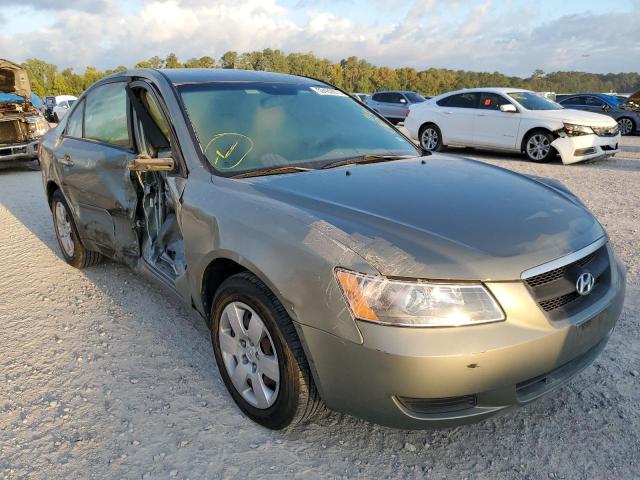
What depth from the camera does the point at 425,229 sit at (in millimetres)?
2092

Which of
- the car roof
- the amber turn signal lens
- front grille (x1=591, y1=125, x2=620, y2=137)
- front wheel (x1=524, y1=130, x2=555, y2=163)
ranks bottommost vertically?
front wheel (x1=524, y1=130, x2=555, y2=163)

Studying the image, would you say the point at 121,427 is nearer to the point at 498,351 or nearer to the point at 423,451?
the point at 423,451

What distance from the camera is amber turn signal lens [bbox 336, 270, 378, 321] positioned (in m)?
1.89

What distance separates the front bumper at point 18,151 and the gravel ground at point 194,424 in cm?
804

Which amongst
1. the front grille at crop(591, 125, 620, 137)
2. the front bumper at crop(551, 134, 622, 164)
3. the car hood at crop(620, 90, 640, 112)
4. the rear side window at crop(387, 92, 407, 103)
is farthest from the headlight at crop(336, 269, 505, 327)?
the rear side window at crop(387, 92, 407, 103)

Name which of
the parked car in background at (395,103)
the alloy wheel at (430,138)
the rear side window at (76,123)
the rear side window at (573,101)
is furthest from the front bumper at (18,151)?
the rear side window at (573,101)

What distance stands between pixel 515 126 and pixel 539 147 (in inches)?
26.2

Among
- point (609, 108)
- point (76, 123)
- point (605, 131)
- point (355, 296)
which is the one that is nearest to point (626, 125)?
point (609, 108)

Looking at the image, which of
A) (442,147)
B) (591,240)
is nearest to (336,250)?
(591,240)

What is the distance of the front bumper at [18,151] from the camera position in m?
10.4

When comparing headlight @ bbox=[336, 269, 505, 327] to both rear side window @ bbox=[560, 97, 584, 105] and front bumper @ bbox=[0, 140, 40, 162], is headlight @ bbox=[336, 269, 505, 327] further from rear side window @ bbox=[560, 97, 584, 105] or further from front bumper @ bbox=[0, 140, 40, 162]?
rear side window @ bbox=[560, 97, 584, 105]

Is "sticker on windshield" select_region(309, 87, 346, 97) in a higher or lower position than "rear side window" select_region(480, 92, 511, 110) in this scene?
higher

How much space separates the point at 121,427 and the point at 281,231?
124 centimetres

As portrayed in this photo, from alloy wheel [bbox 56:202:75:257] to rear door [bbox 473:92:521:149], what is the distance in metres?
8.89
